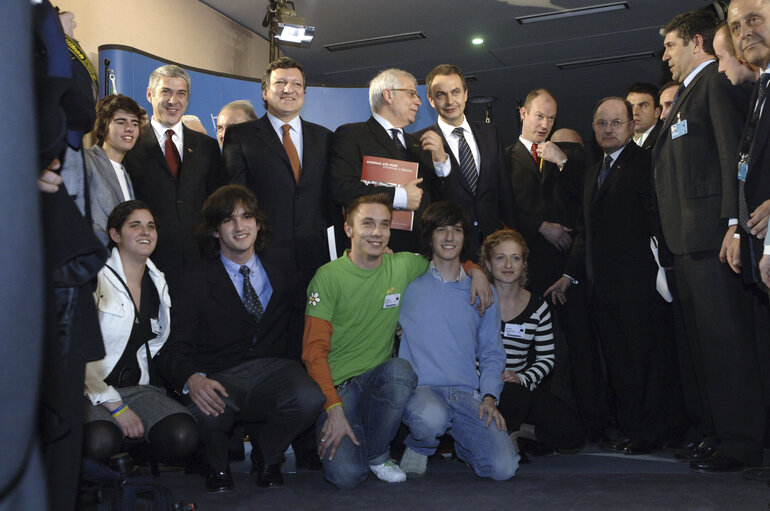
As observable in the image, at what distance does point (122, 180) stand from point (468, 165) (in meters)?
1.66

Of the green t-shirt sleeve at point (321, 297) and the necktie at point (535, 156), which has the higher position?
the necktie at point (535, 156)

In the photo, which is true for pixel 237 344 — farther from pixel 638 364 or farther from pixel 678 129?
pixel 678 129

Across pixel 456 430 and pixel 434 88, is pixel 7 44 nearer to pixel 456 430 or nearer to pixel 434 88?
pixel 456 430

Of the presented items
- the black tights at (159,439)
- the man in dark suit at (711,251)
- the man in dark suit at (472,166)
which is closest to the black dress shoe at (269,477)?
the black tights at (159,439)

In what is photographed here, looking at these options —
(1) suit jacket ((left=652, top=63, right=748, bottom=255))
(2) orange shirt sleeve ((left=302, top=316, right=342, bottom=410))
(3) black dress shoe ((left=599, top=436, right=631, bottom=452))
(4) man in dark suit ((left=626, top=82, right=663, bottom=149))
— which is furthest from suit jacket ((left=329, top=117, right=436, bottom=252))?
(4) man in dark suit ((left=626, top=82, right=663, bottom=149))

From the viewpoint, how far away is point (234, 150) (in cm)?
337

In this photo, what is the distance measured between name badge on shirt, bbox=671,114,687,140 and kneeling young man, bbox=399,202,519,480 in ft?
3.08

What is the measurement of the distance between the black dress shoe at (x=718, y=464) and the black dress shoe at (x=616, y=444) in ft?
1.82

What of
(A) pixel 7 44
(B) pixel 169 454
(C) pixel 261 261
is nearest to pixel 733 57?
(C) pixel 261 261

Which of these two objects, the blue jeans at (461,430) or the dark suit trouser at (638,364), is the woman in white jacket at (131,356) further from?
the dark suit trouser at (638,364)

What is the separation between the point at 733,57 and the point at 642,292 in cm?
114

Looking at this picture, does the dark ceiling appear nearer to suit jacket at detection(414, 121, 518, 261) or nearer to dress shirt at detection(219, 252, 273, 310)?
suit jacket at detection(414, 121, 518, 261)

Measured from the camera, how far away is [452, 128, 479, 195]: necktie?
3592 mm

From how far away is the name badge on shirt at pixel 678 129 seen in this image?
2.96 meters
